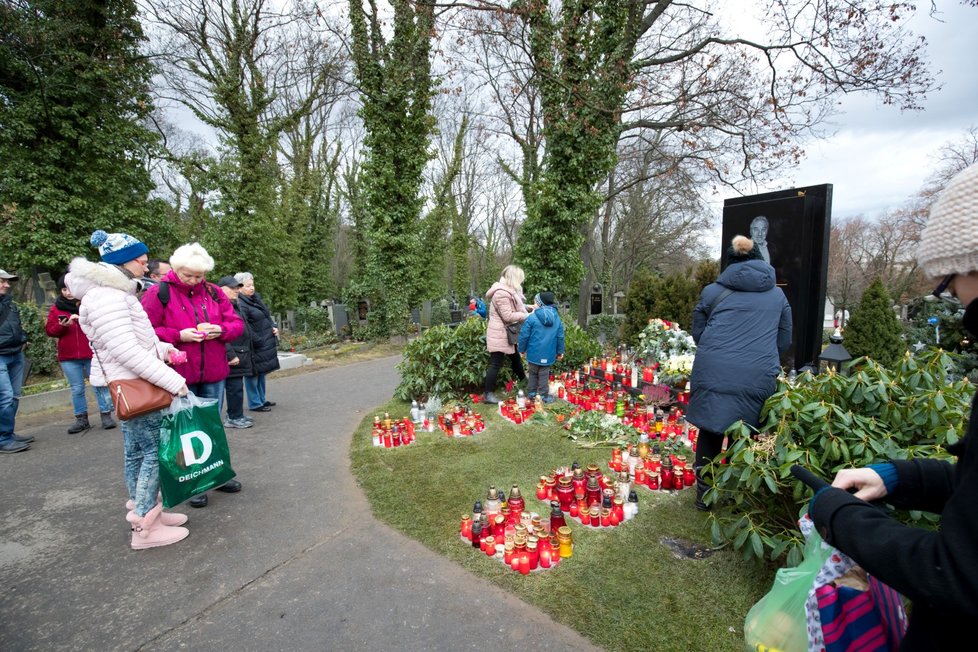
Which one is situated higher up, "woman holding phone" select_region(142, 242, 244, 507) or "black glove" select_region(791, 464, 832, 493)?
"woman holding phone" select_region(142, 242, 244, 507)

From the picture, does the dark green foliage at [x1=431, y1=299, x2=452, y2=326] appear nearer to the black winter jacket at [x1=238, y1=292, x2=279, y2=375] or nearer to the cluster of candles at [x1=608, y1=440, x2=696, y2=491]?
the black winter jacket at [x1=238, y1=292, x2=279, y2=375]

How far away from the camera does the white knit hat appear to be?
924mm

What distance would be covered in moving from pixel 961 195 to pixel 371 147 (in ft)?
42.1

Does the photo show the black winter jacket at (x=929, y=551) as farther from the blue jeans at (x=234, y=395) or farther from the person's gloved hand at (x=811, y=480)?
the blue jeans at (x=234, y=395)

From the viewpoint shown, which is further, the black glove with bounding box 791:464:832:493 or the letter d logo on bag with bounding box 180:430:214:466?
the letter d logo on bag with bounding box 180:430:214:466

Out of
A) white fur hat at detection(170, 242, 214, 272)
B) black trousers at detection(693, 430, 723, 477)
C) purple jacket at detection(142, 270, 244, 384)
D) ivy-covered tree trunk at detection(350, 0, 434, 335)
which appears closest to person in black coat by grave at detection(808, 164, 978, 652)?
black trousers at detection(693, 430, 723, 477)

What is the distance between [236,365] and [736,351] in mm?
5110

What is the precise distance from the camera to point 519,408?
18.4ft

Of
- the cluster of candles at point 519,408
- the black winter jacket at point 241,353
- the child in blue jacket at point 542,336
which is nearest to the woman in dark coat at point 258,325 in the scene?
the black winter jacket at point 241,353

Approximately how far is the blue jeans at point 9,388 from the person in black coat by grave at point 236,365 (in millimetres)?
2033

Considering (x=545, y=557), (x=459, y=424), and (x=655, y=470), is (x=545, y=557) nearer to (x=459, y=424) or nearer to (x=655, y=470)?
(x=655, y=470)

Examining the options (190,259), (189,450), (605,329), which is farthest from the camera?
(605,329)

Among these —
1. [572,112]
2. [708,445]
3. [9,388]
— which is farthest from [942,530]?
[572,112]

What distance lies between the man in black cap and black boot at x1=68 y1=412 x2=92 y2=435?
39cm
